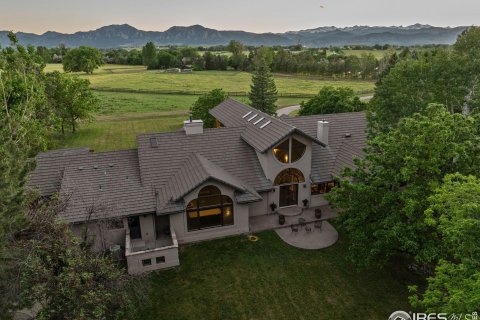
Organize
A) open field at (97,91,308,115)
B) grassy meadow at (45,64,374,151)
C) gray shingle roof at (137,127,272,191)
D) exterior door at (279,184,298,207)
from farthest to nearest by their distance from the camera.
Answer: open field at (97,91,308,115)
grassy meadow at (45,64,374,151)
exterior door at (279,184,298,207)
gray shingle roof at (137,127,272,191)

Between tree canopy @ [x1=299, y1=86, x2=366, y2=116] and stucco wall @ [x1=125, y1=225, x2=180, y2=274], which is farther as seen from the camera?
tree canopy @ [x1=299, y1=86, x2=366, y2=116]

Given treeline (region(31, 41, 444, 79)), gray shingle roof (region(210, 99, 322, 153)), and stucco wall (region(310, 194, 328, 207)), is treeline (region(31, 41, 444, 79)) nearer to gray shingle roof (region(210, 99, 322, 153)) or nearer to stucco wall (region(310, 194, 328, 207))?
gray shingle roof (region(210, 99, 322, 153))

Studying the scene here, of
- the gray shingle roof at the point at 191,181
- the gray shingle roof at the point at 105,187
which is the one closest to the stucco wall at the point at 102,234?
the gray shingle roof at the point at 105,187

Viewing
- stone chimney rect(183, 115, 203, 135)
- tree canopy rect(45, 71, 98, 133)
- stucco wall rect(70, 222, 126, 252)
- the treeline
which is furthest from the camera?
the treeline

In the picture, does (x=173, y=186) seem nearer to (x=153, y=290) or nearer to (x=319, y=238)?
(x=153, y=290)

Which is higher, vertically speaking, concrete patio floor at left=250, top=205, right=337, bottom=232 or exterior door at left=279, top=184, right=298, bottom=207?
exterior door at left=279, top=184, right=298, bottom=207

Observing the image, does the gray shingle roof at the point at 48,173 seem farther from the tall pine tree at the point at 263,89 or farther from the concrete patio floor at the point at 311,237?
the tall pine tree at the point at 263,89

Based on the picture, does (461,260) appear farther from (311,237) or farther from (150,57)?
(150,57)

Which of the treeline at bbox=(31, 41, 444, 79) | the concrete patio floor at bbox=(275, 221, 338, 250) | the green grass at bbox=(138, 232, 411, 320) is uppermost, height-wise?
the treeline at bbox=(31, 41, 444, 79)

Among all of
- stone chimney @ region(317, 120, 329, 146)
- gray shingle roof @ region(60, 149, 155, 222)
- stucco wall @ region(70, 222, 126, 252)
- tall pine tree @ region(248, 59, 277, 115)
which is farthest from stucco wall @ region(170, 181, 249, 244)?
tall pine tree @ region(248, 59, 277, 115)
